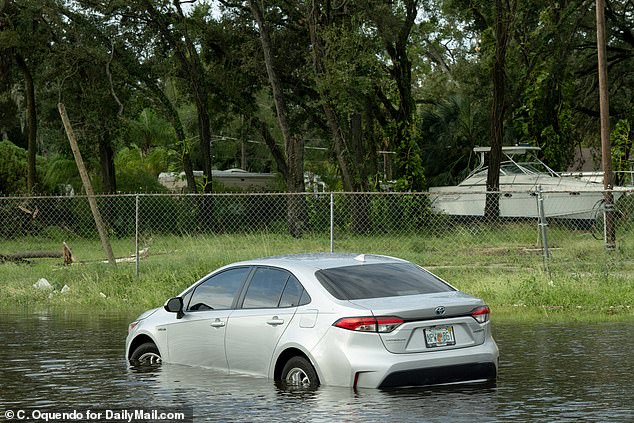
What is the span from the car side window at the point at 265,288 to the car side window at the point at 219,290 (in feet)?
0.65

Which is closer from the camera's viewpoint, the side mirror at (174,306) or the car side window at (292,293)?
the car side window at (292,293)

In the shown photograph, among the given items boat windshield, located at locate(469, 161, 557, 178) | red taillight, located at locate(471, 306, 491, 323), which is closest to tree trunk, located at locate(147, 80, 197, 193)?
boat windshield, located at locate(469, 161, 557, 178)

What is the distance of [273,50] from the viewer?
144ft

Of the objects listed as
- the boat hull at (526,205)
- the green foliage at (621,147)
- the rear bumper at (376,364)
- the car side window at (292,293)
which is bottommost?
the rear bumper at (376,364)

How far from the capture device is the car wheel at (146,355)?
12570mm

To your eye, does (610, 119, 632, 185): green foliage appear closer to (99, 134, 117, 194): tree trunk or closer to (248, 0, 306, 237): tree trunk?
(248, 0, 306, 237): tree trunk

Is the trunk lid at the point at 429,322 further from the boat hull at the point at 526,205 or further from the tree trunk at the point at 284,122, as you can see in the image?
the tree trunk at the point at 284,122

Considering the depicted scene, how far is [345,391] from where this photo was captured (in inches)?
401

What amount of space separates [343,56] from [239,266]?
27399 millimetres

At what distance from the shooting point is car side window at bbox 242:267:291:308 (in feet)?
36.9

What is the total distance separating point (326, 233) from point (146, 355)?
1623cm

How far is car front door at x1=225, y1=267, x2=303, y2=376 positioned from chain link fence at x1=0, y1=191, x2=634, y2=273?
8955mm

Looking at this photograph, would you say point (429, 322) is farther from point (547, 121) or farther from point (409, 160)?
point (547, 121)

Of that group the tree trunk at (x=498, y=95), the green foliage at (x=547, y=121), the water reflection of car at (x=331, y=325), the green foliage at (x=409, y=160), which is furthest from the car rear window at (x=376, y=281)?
the green foliage at (x=547, y=121)
